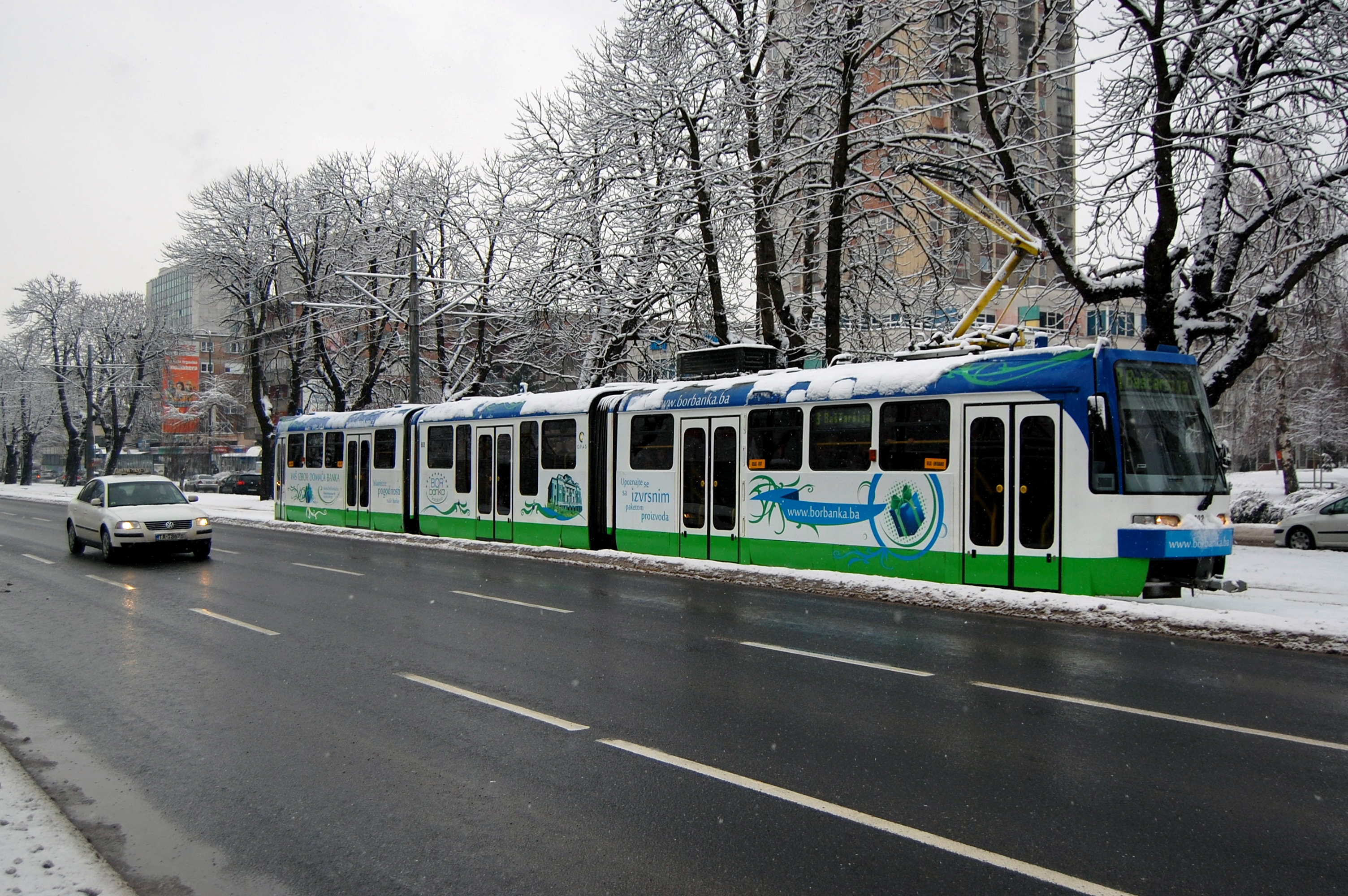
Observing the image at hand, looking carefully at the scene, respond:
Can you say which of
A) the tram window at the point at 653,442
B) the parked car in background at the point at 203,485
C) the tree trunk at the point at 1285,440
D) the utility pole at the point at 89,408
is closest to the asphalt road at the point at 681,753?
the tram window at the point at 653,442

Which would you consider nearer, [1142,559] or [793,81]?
[1142,559]

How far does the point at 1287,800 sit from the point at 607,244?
71.6ft

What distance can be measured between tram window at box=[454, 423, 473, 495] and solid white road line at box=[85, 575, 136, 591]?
7946 millimetres

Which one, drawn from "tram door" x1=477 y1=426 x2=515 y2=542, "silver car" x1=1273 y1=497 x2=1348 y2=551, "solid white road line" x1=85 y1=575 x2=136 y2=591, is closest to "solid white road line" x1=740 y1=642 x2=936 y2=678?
"solid white road line" x1=85 y1=575 x2=136 y2=591

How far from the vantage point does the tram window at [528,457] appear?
64.7 feet

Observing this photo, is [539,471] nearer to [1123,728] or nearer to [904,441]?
[904,441]

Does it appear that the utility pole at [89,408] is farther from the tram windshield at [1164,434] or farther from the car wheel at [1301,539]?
the tram windshield at [1164,434]

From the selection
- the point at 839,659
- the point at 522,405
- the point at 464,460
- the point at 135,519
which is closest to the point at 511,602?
the point at 839,659

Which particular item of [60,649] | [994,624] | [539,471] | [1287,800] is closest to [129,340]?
[539,471]

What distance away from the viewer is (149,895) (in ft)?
13.6

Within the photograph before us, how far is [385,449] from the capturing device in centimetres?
2436

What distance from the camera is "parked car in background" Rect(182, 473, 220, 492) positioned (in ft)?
194

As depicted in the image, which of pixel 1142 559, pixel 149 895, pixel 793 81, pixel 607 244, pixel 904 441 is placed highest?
pixel 793 81

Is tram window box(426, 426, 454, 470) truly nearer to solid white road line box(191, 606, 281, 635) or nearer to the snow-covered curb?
solid white road line box(191, 606, 281, 635)
